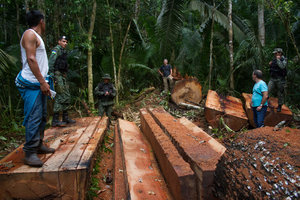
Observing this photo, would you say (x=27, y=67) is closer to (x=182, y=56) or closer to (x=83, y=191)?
(x=83, y=191)

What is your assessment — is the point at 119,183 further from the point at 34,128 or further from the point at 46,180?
the point at 34,128

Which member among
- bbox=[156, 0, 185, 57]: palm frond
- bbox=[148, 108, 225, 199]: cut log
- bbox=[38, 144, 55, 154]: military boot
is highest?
bbox=[156, 0, 185, 57]: palm frond

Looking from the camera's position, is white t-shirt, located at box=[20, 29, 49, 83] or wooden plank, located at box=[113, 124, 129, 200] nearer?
wooden plank, located at box=[113, 124, 129, 200]

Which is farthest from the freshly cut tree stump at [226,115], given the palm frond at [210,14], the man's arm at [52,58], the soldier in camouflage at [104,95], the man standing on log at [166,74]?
the palm frond at [210,14]

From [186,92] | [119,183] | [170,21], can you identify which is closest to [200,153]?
[119,183]

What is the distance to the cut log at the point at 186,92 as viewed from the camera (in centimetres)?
804

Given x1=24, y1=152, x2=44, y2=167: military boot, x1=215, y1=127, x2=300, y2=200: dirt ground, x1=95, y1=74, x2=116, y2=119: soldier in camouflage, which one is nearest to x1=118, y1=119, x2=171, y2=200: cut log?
x1=215, y1=127, x2=300, y2=200: dirt ground

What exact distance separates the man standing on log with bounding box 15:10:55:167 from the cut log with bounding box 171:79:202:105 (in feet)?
20.0

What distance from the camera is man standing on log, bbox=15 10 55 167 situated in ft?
7.18

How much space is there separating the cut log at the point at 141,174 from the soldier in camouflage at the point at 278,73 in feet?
16.8

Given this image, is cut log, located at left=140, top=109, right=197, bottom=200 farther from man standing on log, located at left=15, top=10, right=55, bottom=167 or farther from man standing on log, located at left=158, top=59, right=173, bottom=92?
man standing on log, located at left=158, top=59, right=173, bottom=92

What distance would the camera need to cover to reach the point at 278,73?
21.1 ft

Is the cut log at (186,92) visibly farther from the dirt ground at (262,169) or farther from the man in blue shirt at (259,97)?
the dirt ground at (262,169)

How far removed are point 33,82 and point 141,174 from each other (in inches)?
63.4
